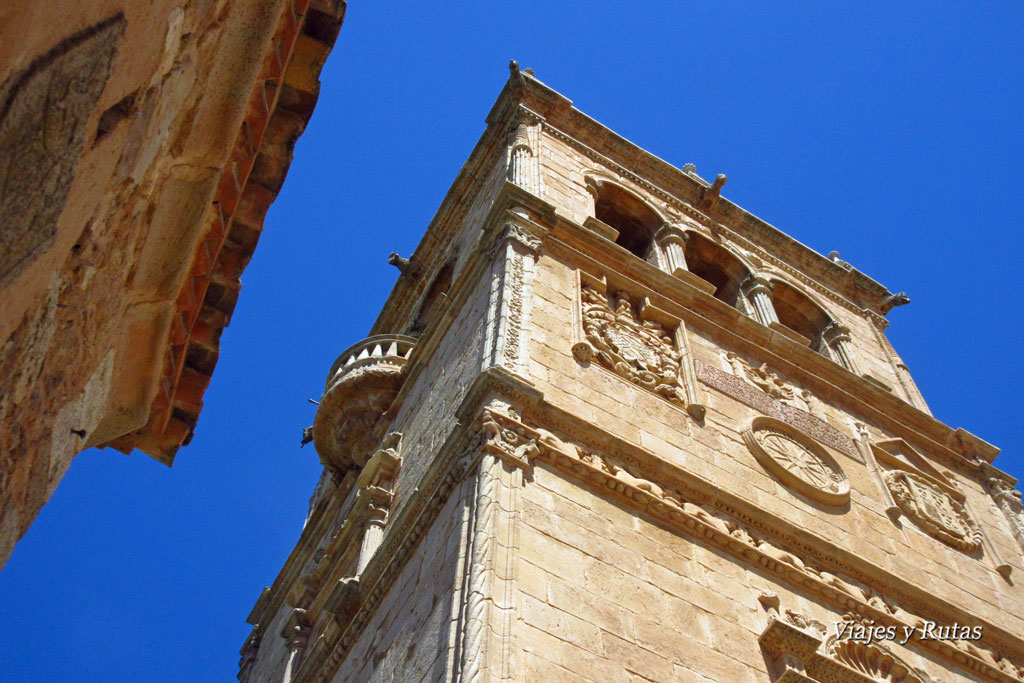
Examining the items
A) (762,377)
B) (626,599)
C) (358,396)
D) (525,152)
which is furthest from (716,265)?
Answer: (626,599)

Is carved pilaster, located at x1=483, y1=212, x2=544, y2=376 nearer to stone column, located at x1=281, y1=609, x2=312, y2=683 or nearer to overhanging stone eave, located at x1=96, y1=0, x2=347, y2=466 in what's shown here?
overhanging stone eave, located at x1=96, y1=0, x2=347, y2=466

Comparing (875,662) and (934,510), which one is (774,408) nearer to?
(934,510)

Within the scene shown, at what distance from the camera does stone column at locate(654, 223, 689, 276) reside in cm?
1490

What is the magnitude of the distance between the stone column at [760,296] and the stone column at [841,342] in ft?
3.14

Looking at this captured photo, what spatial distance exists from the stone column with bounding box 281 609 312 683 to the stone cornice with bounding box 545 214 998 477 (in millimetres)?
5356

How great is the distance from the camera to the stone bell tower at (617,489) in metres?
6.99

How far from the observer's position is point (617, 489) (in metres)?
8.13

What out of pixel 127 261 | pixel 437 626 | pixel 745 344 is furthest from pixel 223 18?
pixel 745 344

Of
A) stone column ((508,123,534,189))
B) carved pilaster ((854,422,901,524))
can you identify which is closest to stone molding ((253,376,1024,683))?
carved pilaster ((854,422,901,524))

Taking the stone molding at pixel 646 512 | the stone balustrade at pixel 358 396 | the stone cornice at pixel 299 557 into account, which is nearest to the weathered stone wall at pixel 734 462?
the stone molding at pixel 646 512

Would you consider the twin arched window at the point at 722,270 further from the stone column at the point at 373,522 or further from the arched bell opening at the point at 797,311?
the stone column at the point at 373,522

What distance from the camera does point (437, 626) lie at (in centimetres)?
664

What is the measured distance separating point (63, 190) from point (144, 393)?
2423 millimetres

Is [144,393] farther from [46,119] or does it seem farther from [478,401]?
[478,401]
